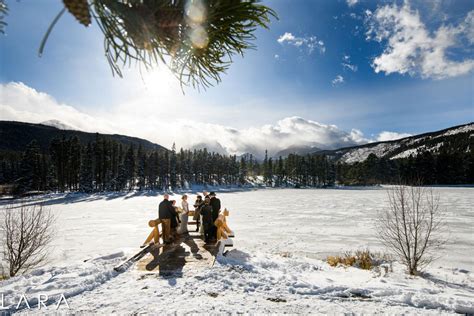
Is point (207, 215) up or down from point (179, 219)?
up

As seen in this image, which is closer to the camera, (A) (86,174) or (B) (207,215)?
(B) (207,215)

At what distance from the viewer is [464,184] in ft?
279

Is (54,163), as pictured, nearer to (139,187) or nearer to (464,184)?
(139,187)

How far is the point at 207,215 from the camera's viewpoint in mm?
10078

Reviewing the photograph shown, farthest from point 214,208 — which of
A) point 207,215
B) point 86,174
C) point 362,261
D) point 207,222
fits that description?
point 86,174

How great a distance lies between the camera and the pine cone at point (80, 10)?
1.05 metres

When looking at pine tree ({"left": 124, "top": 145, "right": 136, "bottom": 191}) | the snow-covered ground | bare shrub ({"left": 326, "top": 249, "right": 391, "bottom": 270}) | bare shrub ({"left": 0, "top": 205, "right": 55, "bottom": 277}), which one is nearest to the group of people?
the snow-covered ground

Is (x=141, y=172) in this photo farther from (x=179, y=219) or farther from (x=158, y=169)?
(x=179, y=219)

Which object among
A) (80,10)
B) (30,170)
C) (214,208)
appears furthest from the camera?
(30,170)

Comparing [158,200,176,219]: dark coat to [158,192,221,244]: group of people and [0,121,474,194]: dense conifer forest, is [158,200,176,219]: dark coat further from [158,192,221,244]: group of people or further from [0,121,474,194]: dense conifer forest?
[0,121,474,194]: dense conifer forest

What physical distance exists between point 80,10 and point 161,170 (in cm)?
8901

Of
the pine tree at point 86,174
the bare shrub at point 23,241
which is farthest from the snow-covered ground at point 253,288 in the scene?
the pine tree at point 86,174

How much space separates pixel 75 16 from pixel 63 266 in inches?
322

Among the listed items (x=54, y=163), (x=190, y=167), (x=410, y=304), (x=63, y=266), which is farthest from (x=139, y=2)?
(x=190, y=167)
